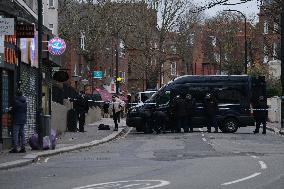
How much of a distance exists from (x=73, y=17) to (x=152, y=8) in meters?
14.3

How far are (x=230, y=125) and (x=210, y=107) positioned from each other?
1.98 meters

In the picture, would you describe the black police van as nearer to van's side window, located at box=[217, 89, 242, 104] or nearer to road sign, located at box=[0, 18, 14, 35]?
van's side window, located at box=[217, 89, 242, 104]

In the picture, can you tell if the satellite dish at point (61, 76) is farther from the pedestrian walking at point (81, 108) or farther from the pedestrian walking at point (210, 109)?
the pedestrian walking at point (210, 109)

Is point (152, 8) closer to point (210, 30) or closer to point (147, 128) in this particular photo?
point (210, 30)

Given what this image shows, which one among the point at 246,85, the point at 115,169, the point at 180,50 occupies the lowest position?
the point at 115,169

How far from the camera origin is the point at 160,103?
120ft

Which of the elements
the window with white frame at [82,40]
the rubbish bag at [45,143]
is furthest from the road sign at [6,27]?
the window with white frame at [82,40]

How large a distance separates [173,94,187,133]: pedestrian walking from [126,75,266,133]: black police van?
55cm

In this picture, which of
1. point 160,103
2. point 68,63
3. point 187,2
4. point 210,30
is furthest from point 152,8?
point 160,103

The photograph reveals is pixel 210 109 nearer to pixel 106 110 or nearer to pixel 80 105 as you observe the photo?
pixel 80 105

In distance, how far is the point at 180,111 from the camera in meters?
34.8

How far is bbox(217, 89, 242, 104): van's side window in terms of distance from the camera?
3597 cm

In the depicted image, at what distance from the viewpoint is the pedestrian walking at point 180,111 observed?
34812 mm

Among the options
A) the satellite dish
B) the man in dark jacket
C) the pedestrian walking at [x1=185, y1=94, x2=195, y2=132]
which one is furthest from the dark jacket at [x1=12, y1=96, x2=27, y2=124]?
the pedestrian walking at [x1=185, y1=94, x2=195, y2=132]
